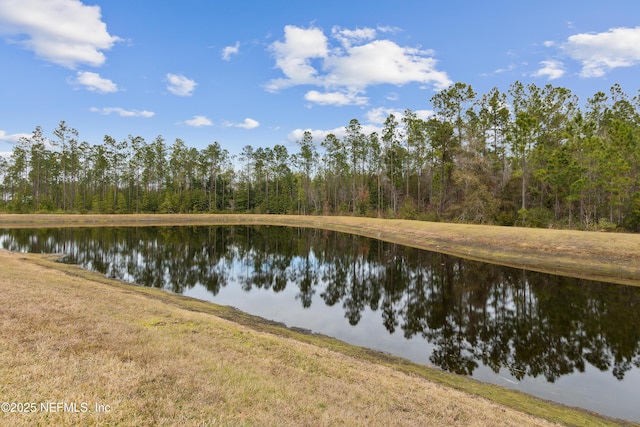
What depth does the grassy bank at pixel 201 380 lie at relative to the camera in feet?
14.9

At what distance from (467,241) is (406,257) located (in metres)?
7.39

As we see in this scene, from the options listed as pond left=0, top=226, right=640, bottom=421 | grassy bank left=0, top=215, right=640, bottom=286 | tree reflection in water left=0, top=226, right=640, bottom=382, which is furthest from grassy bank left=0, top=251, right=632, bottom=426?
grassy bank left=0, top=215, right=640, bottom=286

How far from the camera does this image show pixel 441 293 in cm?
1805

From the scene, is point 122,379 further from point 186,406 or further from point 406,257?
point 406,257

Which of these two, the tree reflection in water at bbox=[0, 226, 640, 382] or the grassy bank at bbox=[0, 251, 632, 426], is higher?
the grassy bank at bbox=[0, 251, 632, 426]

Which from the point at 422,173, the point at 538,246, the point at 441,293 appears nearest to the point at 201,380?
the point at 441,293

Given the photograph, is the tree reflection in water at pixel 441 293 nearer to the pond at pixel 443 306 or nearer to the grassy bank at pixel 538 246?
the pond at pixel 443 306

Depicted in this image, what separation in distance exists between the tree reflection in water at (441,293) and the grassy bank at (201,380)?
9.90 ft

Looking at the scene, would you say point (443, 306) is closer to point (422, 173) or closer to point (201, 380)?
point (201, 380)

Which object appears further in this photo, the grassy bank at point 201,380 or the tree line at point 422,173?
the tree line at point 422,173

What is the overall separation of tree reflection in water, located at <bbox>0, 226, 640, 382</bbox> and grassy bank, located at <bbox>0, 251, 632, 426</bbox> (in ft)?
9.90

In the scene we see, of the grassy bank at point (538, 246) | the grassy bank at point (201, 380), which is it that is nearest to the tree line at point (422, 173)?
the grassy bank at point (538, 246)

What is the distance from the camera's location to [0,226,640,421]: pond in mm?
9727

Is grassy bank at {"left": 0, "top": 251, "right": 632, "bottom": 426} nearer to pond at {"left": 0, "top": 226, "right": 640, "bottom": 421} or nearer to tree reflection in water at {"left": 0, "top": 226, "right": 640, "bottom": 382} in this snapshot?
pond at {"left": 0, "top": 226, "right": 640, "bottom": 421}
